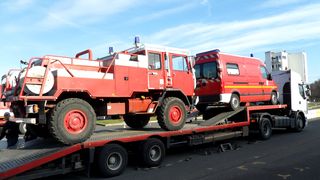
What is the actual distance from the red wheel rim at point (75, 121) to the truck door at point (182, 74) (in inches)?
129

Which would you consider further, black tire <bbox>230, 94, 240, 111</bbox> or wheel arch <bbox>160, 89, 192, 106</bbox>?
black tire <bbox>230, 94, 240, 111</bbox>

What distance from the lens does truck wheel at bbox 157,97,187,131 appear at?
10.4 meters

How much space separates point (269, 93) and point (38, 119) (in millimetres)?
10738

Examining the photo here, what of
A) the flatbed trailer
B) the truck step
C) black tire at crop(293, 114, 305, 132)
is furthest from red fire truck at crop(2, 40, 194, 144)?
black tire at crop(293, 114, 305, 132)

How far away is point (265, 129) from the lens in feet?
47.8

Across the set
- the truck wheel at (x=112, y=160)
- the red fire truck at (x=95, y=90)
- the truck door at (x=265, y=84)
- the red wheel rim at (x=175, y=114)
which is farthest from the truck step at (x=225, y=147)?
the truck door at (x=265, y=84)

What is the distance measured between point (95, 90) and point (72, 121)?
38.9 inches

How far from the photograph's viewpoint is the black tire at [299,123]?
17056mm

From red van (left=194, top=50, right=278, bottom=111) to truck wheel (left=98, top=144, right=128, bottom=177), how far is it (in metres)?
5.34

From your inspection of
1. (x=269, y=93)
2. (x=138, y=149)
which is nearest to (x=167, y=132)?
(x=138, y=149)

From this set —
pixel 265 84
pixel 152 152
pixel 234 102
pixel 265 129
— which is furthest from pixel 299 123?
pixel 152 152

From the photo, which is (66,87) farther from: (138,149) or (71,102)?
(138,149)

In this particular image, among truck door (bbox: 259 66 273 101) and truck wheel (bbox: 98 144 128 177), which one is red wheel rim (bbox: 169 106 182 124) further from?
truck door (bbox: 259 66 273 101)

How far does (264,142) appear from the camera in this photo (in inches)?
540
